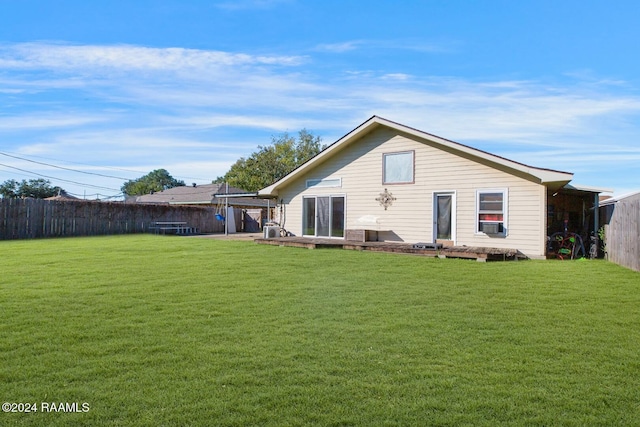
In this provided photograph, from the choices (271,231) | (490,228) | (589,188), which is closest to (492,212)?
(490,228)

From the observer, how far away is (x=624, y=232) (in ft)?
34.3

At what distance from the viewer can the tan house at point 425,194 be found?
1270 cm

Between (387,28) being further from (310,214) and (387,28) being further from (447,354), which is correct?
(447,354)

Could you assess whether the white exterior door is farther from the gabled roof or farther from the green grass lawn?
the green grass lawn

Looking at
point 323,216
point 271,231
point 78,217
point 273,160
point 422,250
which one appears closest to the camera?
point 422,250

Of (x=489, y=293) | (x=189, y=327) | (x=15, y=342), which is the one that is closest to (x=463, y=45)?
(x=489, y=293)

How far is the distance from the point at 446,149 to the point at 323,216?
5701mm

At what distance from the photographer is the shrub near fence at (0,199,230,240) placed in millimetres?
18688

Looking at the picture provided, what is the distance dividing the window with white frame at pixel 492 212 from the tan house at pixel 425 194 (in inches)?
1.2

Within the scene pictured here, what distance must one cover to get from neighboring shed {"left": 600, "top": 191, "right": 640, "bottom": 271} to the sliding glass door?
873 centimetres

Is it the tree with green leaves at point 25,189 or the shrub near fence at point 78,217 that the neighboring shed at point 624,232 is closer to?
the shrub near fence at point 78,217

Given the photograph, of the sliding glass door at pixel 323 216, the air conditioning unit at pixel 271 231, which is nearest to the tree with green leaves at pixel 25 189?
the air conditioning unit at pixel 271 231

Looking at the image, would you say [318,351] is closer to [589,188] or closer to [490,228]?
→ [490,228]

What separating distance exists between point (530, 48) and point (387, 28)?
4.20 m
